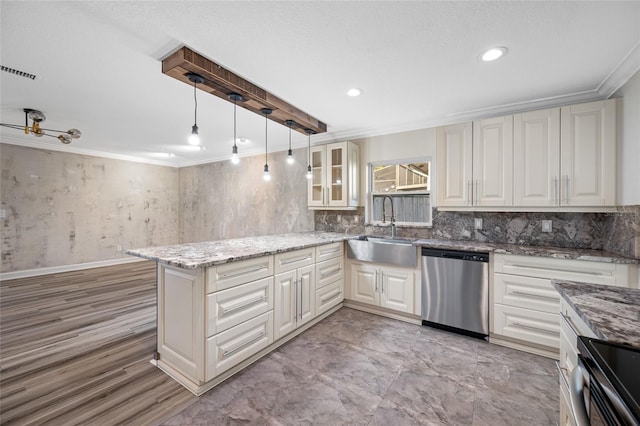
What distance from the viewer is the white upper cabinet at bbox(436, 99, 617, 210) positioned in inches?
92.0

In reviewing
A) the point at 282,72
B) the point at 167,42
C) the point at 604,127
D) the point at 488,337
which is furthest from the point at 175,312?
the point at 604,127

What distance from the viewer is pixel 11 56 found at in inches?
81.2

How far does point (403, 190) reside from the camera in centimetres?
Answer: 366

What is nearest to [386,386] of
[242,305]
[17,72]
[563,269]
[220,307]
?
[242,305]

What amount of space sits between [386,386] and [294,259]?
4.28ft

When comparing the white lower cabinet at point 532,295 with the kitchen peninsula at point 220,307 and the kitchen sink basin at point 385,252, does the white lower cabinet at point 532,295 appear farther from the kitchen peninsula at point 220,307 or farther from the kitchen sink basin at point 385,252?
the kitchen peninsula at point 220,307

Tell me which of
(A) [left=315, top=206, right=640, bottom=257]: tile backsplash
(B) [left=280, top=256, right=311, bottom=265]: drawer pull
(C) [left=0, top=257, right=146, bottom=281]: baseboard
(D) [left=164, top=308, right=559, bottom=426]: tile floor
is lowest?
(D) [left=164, top=308, right=559, bottom=426]: tile floor

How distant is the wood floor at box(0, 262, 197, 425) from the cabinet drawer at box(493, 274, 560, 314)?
9.22ft

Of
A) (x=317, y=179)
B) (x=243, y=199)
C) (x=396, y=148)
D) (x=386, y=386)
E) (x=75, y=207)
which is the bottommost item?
(x=386, y=386)

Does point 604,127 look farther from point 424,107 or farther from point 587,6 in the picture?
point 424,107

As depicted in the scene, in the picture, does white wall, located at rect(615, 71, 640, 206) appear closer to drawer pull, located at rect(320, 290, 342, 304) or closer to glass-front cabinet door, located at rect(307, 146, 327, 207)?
drawer pull, located at rect(320, 290, 342, 304)

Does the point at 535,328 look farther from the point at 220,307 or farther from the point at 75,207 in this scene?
the point at 75,207

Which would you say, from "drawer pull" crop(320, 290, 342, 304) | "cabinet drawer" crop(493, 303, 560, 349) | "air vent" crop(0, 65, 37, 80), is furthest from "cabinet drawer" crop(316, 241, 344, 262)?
"air vent" crop(0, 65, 37, 80)

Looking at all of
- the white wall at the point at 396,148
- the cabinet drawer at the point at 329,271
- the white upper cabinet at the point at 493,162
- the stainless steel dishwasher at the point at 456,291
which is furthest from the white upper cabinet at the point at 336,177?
the white upper cabinet at the point at 493,162
